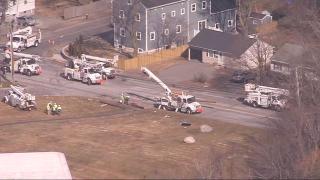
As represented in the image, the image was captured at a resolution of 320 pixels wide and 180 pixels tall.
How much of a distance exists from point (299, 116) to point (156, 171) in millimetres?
9963

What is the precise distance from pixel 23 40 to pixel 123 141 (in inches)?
1332

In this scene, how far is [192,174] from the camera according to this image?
4744cm

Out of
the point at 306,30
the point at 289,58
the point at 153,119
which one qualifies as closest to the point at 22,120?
the point at 153,119

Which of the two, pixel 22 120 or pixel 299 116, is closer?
pixel 299 116

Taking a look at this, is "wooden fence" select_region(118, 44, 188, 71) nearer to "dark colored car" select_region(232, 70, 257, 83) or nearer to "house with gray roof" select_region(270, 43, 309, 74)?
"dark colored car" select_region(232, 70, 257, 83)

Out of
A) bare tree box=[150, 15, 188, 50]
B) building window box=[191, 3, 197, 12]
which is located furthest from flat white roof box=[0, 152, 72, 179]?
building window box=[191, 3, 197, 12]

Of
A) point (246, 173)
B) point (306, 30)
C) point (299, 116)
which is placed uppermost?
point (306, 30)

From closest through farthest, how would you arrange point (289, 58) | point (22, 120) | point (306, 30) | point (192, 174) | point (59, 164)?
point (192, 174) → point (59, 164) → point (22, 120) → point (289, 58) → point (306, 30)

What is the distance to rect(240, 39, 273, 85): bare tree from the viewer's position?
73625 mm

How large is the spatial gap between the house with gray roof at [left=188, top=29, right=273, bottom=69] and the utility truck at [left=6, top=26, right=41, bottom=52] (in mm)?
18222

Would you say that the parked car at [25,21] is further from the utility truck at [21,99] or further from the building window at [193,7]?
the utility truck at [21,99]

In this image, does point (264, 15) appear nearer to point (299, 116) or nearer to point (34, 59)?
point (34, 59)

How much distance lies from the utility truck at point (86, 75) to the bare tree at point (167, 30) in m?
13.7

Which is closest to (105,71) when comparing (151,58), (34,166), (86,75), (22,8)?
(86,75)
